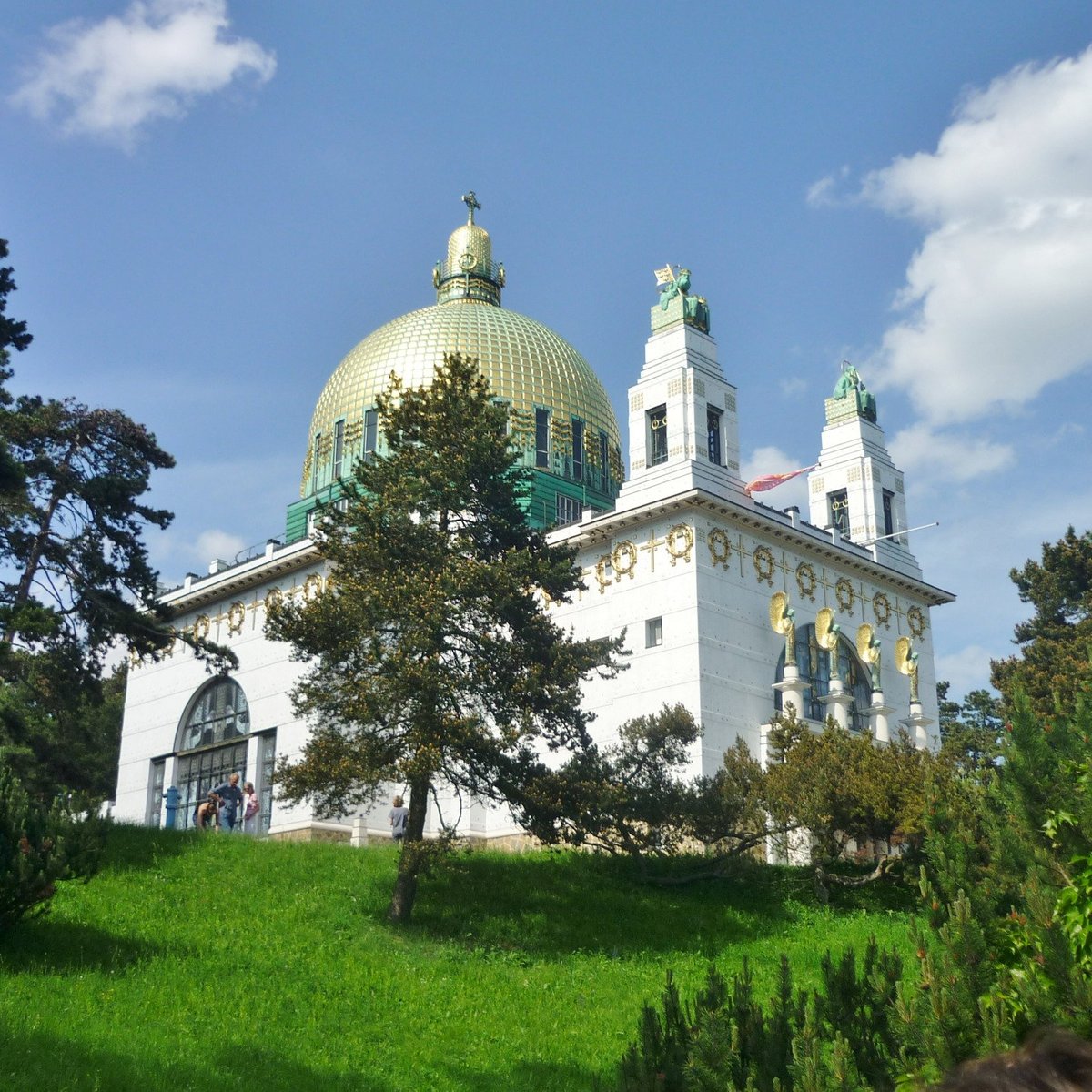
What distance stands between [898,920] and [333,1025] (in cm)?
1247

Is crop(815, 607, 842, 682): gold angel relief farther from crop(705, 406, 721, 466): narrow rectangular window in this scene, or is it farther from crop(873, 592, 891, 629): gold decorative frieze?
crop(705, 406, 721, 466): narrow rectangular window

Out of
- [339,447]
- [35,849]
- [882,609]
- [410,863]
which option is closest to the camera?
[35,849]

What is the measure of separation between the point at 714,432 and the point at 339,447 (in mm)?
13688

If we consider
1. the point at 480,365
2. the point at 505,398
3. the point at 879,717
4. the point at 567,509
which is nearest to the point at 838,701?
the point at 879,717

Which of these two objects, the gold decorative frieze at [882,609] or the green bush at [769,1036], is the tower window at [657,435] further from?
the green bush at [769,1036]

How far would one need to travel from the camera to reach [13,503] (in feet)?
82.4

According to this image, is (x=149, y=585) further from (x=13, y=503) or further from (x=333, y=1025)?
(x=333, y=1025)

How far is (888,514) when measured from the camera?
42.4 meters

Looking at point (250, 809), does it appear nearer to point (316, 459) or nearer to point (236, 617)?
point (236, 617)

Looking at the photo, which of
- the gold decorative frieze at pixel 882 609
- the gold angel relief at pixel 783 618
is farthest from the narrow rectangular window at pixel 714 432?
the gold decorative frieze at pixel 882 609

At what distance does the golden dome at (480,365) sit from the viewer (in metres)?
44.7

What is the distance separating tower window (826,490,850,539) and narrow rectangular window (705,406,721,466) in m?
7.18

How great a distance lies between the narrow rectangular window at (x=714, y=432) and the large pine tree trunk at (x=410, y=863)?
1581 centimetres

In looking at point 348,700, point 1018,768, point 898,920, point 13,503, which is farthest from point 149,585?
point 1018,768
